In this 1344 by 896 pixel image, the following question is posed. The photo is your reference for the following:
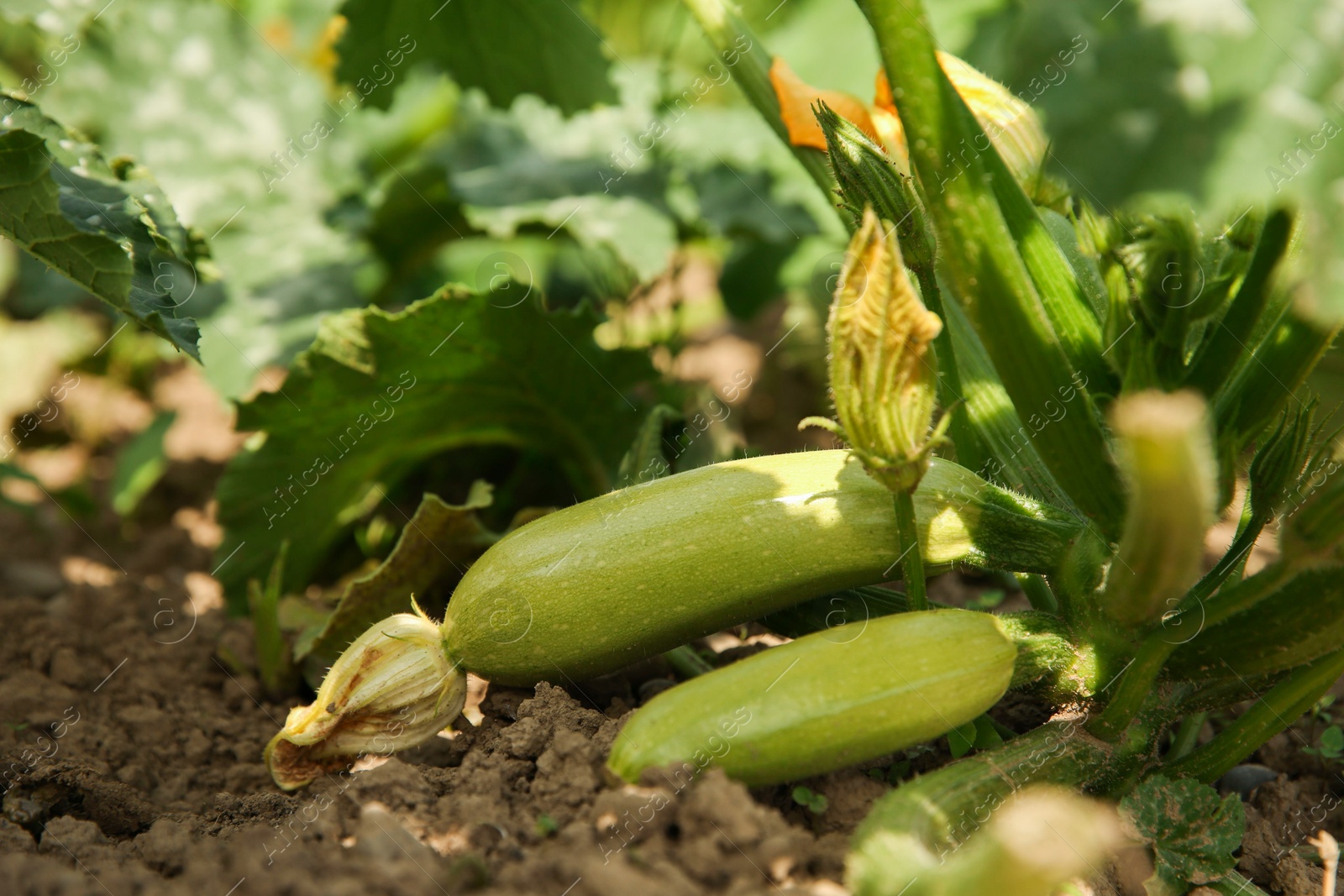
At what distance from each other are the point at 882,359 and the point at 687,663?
691 mm

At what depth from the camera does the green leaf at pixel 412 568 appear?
1.69m

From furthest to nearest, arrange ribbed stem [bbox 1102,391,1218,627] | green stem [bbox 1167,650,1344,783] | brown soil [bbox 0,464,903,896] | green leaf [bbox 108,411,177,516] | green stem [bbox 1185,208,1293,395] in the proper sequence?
green leaf [bbox 108,411,177,516]
green stem [bbox 1167,650,1344,783]
green stem [bbox 1185,208,1293,395]
brown soil [bbox 0,464,903,896]
ribbed stem [bbox 1102,391,1218,627]

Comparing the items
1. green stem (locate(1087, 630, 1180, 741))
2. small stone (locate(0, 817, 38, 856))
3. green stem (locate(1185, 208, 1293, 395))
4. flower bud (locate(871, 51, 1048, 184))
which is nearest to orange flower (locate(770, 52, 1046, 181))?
flower bud (locate(871, 51, 1048, 184))

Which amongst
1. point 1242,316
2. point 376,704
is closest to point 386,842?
point 376,704

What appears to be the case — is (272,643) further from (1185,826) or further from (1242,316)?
(1242,316)

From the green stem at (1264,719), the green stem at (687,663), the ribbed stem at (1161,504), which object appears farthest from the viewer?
the green stem at (687,663)

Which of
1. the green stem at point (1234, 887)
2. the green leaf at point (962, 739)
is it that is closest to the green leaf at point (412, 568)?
the green leaf at point (962, 739)

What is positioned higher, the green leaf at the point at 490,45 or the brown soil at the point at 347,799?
the green leaf at the point at 490,45

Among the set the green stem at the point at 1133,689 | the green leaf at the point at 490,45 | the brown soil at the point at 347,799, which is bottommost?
the green stem at the point at 1133,689

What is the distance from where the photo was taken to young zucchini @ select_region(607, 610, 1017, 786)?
4.00 ft

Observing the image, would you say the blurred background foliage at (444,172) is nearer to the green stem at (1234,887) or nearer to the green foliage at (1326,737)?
the green foliage at (1326,737)

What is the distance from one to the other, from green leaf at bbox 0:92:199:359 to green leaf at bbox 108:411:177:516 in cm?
104

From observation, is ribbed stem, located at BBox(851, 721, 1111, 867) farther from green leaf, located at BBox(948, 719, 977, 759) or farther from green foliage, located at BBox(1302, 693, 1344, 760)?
green foliage, located at BBox(1302, 693, 1344, 760)

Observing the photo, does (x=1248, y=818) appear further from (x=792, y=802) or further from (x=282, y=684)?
(x=282, y=684)
